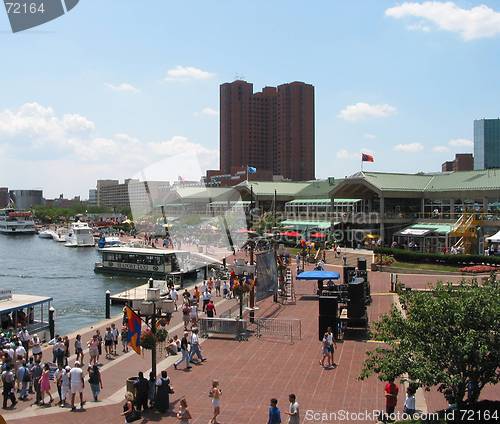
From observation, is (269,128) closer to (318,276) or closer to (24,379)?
(318,276)

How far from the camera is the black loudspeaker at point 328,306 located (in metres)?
22.3

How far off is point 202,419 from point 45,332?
15.8m

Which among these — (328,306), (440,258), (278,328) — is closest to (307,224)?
(440,258)

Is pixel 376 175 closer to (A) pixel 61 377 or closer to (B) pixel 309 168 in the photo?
(A) pixel 61 377

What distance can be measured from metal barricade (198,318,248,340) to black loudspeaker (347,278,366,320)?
4326 mm

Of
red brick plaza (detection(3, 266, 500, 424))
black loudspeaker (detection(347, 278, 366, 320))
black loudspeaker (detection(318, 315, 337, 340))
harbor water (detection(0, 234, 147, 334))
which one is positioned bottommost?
harbor water (detection(0, 234, 147, 334))

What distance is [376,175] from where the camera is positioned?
202ft

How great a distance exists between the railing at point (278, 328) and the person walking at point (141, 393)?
8745mm

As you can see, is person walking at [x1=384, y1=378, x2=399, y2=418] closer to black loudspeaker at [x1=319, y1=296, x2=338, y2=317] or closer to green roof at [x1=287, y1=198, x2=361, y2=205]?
black loudspeaker at [x1=319, y1=296, x2=338, y2=317]

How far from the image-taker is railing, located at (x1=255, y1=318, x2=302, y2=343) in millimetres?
23328

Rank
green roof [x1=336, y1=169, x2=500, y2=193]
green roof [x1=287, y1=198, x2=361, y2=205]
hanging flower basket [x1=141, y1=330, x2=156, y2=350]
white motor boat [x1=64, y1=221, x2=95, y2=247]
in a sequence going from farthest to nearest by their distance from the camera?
1. white motor boat [x1=64, y1=221, x2=95, y2=247]
2. green roof [x1=287, y1=198, x2=361, y2=205]
3. green roof [x1=336, y1=169, x2=500, y2=193]
4. hanging flower basket [x1=141, y1=330, x2=156, y2=350]

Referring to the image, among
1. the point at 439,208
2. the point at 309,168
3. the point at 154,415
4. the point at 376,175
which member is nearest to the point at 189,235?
the point at 376,175

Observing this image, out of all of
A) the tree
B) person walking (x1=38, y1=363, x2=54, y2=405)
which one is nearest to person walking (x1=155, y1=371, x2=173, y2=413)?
person walking (x1=38, y1=363, x2=54, y2=405)

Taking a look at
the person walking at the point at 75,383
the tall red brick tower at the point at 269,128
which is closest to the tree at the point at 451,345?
the person walking at the point at 75,383
